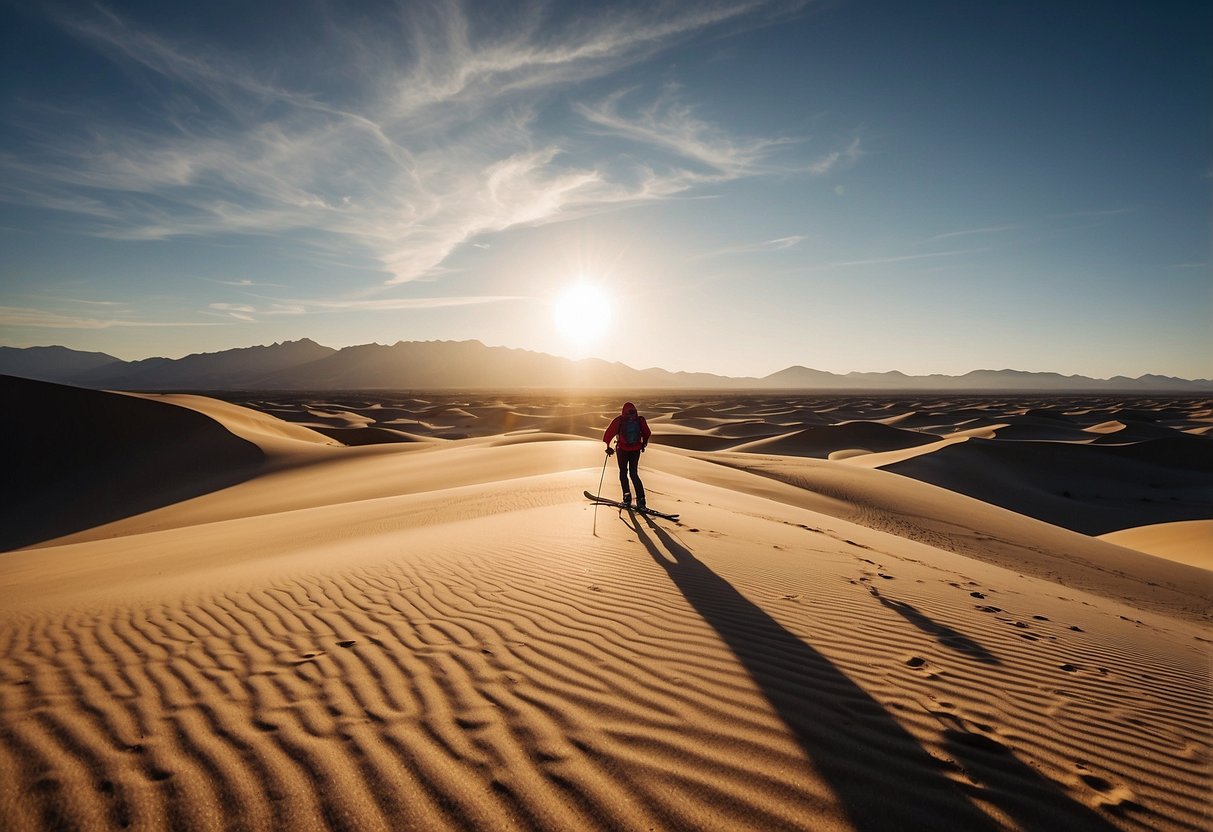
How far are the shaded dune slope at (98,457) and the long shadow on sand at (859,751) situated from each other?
53.1 feet

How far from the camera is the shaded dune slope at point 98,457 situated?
1448 cm

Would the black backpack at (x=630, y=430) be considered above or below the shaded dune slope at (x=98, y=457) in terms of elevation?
above

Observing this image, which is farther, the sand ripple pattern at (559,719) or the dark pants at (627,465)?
the dark pants at (627,465)

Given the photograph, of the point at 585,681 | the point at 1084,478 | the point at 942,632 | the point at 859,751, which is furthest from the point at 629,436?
the point at 1084,478

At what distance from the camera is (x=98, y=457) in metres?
17.8

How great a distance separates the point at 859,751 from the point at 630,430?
6.57m

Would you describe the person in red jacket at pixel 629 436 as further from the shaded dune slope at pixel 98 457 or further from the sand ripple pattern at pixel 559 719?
the shaded dune slope at pixel 98 457

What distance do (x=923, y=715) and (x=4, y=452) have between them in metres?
24.9

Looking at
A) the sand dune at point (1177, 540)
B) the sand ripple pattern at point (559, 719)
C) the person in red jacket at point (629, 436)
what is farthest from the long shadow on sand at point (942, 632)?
the sand dune at point (1177, 540)

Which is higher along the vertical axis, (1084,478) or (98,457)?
(98,457)

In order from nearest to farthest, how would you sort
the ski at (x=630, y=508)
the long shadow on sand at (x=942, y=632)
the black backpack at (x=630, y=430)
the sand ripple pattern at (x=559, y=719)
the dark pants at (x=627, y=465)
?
the sand ripple pattern at (x=559, y=719)
the long shadow on sand at (x=942, y=632)
the ski at (x=630, y=508)
the dark pants at (x=627, y=465)
the black backpack at (x=630, y=430)

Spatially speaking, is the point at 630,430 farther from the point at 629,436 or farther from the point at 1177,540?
the point at 1177,540

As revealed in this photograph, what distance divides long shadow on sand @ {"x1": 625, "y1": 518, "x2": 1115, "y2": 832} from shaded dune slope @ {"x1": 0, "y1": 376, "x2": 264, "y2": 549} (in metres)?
16.2

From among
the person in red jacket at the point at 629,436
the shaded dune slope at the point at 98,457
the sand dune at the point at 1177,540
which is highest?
the person in red jacket at the point at 629,436
